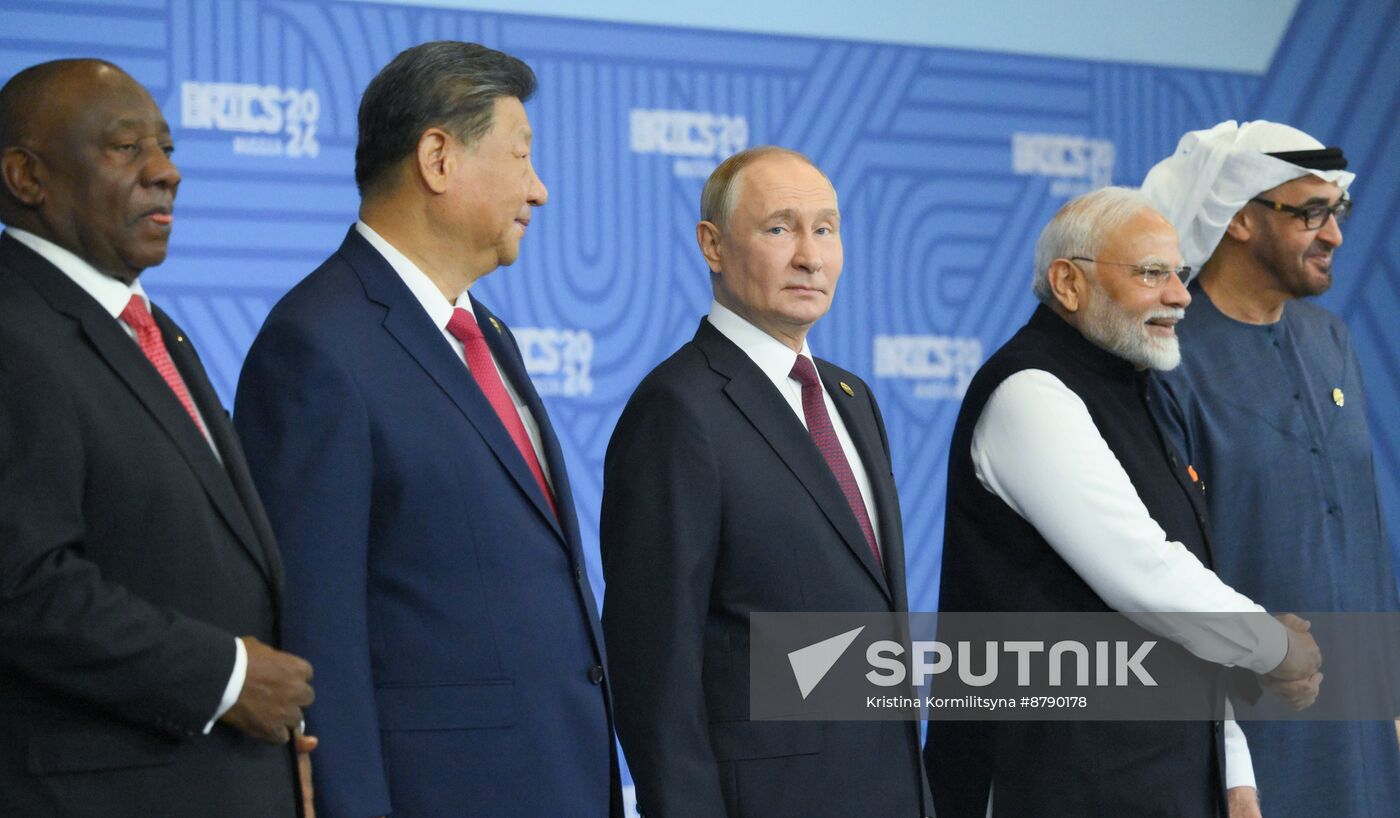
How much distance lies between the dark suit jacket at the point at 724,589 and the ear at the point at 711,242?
25 centimetres

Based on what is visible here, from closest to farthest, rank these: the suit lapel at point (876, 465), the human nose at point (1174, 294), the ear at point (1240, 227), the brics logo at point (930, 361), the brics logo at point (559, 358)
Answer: the suit lapel at point (876, 465) → the human nose at point (1174, 294) → the ear at point (1240, 227) → the brics logo at point (559, 358) → the brics logo at point (930, 361)

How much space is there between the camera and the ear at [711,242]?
2795mm

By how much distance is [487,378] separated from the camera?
2.39 meters

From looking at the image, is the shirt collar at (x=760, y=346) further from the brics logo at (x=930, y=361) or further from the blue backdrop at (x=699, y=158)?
the brics logo at (x=930, y=361)

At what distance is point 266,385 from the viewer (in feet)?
→ 7.09

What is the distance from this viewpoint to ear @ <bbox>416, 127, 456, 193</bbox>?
Answer: 7.80 ft

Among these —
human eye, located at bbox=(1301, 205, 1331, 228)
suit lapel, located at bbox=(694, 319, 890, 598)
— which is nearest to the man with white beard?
suit lapel, located at bbox=(694, 319, 890, 598)

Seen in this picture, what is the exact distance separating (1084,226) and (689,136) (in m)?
1.66

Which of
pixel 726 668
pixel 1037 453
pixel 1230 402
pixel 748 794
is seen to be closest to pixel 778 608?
pixel 726 668

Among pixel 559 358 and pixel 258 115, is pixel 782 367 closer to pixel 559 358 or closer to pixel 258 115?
pixel 559 358

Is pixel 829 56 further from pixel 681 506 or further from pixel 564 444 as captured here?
pixel 681 506

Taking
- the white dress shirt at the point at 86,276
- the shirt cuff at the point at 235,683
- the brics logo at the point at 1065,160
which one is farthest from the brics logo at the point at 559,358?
the shirt cuff at the point at 235,683

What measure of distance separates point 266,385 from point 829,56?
2.98m

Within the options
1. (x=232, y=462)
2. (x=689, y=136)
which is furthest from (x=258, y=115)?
(x=232, y=462)
